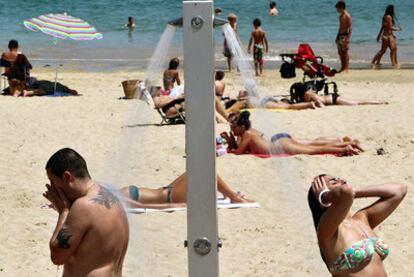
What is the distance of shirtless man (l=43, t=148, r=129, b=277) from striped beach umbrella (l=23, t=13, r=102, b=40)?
11.9 metres

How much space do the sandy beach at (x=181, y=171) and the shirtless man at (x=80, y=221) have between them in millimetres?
188

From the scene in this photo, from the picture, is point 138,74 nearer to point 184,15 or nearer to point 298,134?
point 298,134

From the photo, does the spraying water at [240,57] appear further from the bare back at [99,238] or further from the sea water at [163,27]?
the sea water at [163,27]

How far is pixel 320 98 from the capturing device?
46.6ft

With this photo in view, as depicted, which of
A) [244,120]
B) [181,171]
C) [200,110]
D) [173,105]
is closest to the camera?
[200,110]

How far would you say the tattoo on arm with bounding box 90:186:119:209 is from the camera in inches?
172

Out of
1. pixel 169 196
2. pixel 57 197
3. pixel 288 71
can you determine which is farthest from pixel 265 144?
pixel 57 197

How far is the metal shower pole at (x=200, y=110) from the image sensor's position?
335 cm

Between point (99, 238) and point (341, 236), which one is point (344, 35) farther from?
point (99, 238)

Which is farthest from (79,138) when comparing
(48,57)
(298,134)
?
(48,57)

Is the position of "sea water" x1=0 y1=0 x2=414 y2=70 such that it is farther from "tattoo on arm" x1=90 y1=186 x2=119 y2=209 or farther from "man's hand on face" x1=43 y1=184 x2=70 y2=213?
"man's hand on face" x1=43 y1=184 x2=70 y2=213

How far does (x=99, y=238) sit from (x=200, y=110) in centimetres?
124

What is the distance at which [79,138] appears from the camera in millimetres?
11750

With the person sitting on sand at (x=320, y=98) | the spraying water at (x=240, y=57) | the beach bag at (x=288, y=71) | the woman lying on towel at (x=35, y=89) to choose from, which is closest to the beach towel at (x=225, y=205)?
the spraying water at (x=240, y=57)
